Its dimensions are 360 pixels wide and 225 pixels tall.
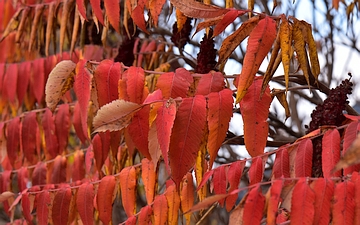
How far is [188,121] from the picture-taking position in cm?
136

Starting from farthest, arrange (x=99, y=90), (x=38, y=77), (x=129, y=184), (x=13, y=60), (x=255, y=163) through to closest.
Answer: (x=13, y=60) < (x=38, y=77) < (x=129, y=184) < (x=99, y=90) < (x=255, y=163)

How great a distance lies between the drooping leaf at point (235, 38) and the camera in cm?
133

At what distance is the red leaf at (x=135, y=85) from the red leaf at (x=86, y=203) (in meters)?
0.36

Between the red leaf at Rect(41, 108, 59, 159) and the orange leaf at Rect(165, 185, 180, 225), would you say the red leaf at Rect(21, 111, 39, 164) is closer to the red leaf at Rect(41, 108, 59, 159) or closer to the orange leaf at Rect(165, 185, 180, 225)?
the red leaf at Rect(41, 108, 59, 159)

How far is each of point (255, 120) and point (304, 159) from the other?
148mm

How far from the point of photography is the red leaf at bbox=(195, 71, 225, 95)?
1.53 meters

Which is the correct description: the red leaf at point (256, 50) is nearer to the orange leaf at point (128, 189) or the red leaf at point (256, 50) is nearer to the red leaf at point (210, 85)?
the red leaf at point (210, 85)

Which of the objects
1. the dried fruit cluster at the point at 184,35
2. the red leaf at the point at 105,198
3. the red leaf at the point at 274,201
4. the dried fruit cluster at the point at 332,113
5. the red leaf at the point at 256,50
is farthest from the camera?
the dried fruit cluster at the point at 184,35

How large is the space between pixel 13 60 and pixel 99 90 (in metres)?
1.47

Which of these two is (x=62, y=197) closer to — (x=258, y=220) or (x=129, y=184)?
(x=129, y=184)

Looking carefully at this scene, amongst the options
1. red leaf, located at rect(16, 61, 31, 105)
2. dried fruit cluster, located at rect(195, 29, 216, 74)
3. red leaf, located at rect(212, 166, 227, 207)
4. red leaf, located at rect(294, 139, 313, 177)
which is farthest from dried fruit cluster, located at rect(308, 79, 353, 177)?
red leaf, located at rect(16, 61, 31, 105)

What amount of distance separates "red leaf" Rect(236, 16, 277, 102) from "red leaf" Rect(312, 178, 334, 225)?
0.85 feet

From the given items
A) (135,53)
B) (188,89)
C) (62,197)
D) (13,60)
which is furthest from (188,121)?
(13,60)

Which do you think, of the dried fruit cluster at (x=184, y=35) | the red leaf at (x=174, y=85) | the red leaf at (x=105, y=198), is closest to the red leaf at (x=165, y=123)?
the red leaf at (x=174, y=85)
